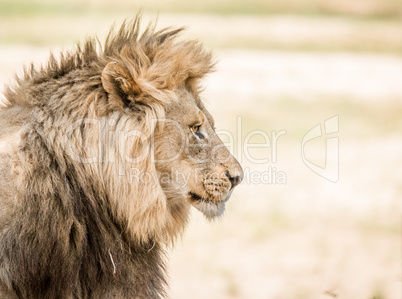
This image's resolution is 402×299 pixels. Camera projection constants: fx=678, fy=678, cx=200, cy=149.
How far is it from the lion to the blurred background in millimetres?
582

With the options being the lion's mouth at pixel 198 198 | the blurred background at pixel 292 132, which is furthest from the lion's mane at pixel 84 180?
the blurred background at pixel 292 132

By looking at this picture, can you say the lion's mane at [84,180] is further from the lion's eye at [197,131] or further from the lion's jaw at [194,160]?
the lion's eye at [197,131]

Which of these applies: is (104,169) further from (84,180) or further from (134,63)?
(134,63)

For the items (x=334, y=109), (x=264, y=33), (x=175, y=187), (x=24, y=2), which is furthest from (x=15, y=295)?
(x=24, y=2)

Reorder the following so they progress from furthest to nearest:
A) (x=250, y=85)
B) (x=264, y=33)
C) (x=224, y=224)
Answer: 1. (x=264, y=33)
2. (x=250, y=85)
3. (x=224, y=224)

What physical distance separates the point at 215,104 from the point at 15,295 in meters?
7.68

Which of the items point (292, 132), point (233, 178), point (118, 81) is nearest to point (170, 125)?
point (118, 81)

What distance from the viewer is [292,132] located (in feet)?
33.7

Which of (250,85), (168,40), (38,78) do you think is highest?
(250,85)

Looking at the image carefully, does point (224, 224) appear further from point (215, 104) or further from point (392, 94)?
point (392, 94)

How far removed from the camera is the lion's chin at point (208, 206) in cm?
398

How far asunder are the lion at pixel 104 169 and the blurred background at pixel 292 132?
22.9 inches

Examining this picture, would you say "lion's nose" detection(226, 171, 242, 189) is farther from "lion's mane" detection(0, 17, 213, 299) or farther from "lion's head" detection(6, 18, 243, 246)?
"lion's mane" detection(0, 17, 213, 299)

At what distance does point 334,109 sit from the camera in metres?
11.4
